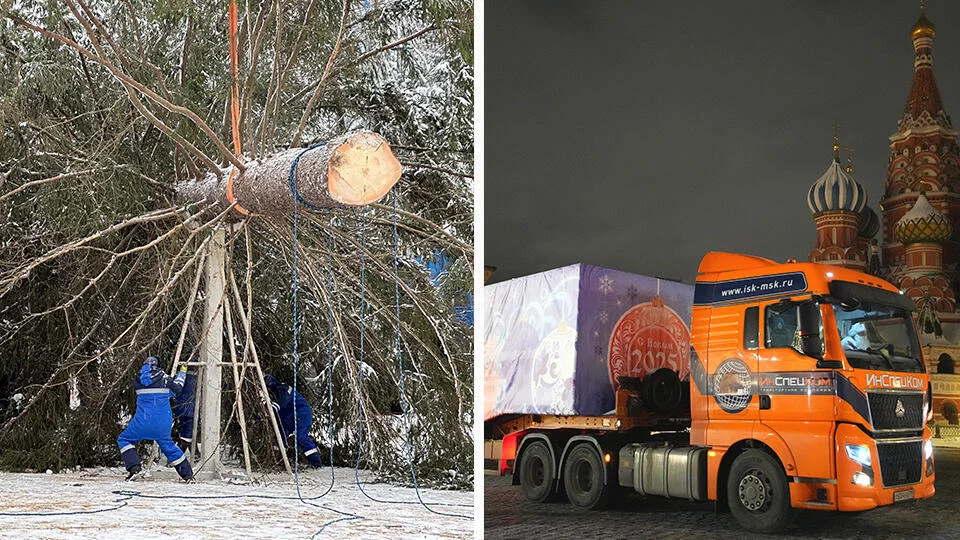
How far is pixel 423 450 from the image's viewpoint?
5.89 meters

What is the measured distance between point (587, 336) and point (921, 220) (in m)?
1.64

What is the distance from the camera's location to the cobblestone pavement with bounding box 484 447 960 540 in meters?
4.47

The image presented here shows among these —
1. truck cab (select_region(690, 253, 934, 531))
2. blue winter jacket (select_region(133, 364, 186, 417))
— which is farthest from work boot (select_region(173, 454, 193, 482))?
truck cab (select_region(690, 253, 934, 531))

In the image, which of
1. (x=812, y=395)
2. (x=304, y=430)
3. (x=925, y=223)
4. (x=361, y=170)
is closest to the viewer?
(x=925, y=223)

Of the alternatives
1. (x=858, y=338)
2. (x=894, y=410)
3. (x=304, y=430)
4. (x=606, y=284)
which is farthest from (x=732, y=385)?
(x=304, y=430)

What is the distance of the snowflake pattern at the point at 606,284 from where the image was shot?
522cm

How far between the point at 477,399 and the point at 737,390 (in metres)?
1.26

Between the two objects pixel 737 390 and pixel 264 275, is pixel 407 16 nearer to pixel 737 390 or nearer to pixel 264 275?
pixel 264 275

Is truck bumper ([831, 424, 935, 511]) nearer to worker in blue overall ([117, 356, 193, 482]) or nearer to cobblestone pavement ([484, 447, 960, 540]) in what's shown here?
cobblestone pavement ([484, 447, 960, 540])

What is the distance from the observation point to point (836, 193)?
4605 mm

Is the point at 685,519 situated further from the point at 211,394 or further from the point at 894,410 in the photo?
the point at 211,394

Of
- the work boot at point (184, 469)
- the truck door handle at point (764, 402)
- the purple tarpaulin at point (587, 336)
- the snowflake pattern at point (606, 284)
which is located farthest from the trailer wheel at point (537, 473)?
the work boot at point (184, 469)

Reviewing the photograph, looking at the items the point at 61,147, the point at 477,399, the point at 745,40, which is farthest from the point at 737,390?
the point at 61,147

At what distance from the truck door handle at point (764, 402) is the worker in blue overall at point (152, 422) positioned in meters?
2.92
